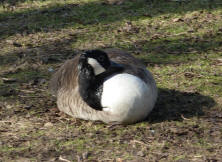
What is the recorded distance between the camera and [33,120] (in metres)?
5.83

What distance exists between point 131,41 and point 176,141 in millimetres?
3818

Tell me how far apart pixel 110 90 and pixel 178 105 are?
4.25ft

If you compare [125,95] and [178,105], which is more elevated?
[125,95]

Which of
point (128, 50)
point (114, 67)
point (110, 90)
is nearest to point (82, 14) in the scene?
point (128, 50)

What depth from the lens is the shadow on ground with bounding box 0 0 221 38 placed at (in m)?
9.59

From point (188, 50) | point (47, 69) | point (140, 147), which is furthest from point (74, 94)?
point (188, 50)

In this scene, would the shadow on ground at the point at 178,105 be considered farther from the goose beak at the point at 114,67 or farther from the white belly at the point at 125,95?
the goose beak at the point at 114,67

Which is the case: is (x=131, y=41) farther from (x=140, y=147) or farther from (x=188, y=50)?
(x=140, y=147)

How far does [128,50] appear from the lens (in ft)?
27.2

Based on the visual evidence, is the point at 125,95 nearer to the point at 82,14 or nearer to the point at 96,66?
the point at 96,66

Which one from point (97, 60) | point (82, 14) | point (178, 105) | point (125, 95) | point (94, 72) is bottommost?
point (178, 105)

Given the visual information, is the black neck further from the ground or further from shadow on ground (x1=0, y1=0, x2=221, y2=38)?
shadow on ground (x1=0, y1=0, x2=221, y2=38)

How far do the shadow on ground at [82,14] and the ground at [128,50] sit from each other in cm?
2

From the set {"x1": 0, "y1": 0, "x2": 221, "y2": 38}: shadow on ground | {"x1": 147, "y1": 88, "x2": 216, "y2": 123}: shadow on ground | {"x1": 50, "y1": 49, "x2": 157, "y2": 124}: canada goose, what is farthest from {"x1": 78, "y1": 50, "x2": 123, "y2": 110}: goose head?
{"x1": 0, "y1": 0, "x2": 221, "y2": 38}: shadow on ground
